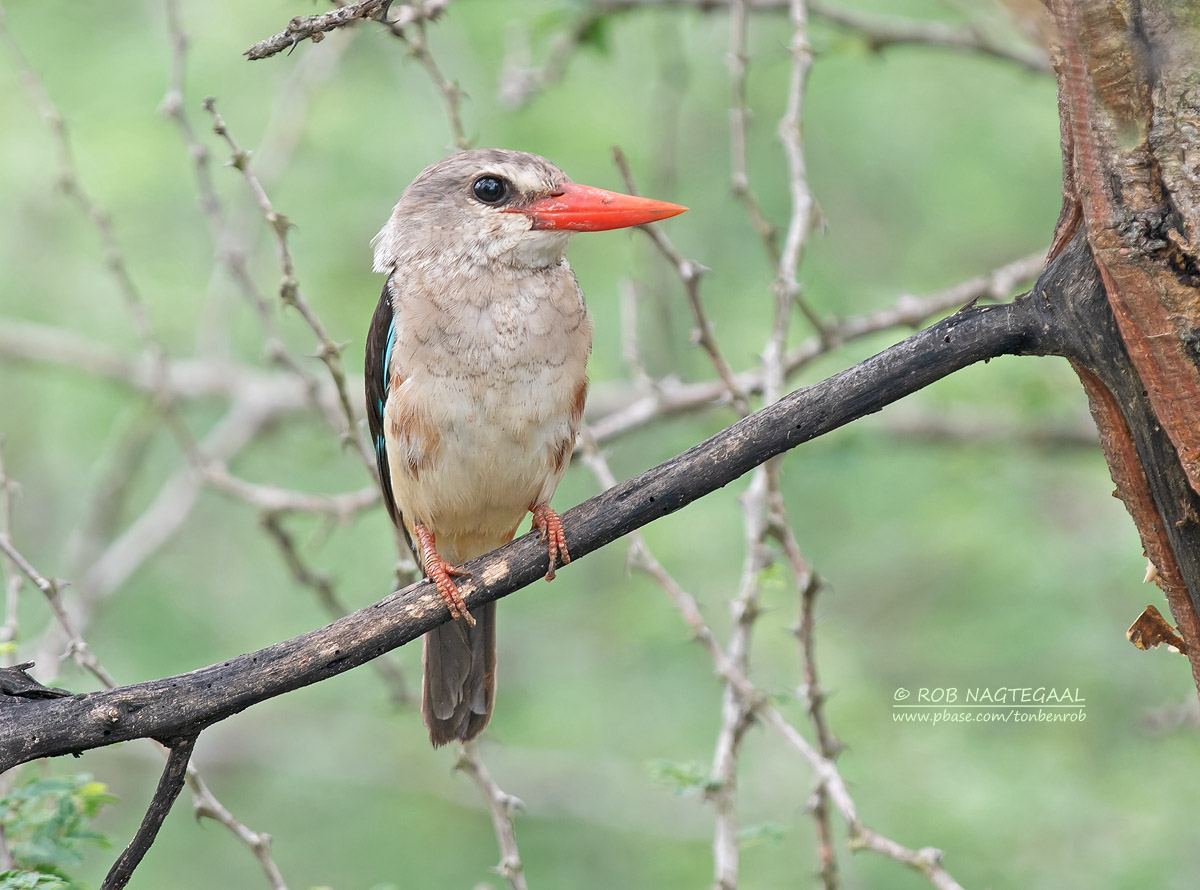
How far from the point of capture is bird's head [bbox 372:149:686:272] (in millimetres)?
3225

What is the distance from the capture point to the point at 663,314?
5.01 m

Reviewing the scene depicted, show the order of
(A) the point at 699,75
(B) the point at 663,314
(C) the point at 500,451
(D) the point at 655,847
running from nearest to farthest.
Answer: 1. (C) the point at 500,451
2. (B) the point at 663,314
3. (D) the point at 655,847
4. (A) the point at 699,75

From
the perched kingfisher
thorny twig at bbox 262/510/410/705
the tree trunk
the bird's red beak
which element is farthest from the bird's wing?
the tree trunk

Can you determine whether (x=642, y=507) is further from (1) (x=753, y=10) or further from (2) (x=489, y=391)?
(1) (x=753, y=10)

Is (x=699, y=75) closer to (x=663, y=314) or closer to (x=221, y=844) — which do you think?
(x=663, y=314)

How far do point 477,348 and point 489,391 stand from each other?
0.12 metres

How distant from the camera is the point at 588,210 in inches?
125

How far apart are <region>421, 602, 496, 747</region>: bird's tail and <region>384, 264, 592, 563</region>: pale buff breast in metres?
0.42

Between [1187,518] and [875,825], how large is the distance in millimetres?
3663

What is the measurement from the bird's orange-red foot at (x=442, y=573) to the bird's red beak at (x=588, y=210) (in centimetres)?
94

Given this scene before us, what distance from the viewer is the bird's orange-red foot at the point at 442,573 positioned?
229cm

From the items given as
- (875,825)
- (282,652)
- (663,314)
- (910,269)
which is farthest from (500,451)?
(910,269)

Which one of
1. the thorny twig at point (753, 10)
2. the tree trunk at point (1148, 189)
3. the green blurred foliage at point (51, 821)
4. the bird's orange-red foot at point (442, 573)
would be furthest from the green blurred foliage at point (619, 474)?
the tree trunk at point (1148, 189)

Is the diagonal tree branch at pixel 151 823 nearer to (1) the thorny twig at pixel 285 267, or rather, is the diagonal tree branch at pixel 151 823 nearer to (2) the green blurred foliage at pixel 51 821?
(2) the green blurred foliage at pixel 51 821
